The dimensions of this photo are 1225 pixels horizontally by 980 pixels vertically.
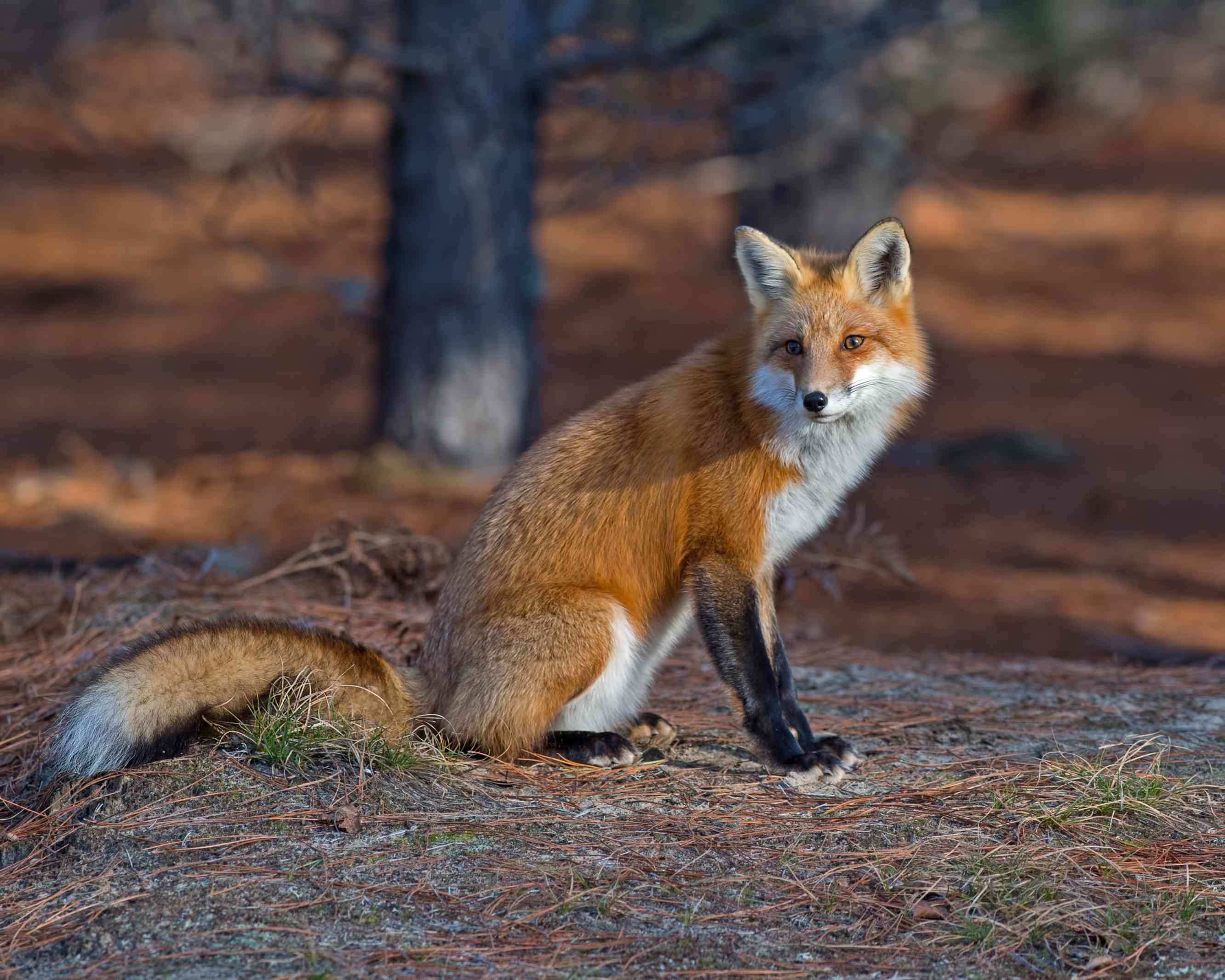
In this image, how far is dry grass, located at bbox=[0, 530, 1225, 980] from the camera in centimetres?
313

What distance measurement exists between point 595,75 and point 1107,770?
21.9ft

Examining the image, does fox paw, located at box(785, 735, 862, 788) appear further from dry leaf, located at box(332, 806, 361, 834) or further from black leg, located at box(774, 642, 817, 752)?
dry leaf, located at box(332, 806, 361, 834)

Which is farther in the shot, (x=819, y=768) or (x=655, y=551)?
(x=655, y=551)

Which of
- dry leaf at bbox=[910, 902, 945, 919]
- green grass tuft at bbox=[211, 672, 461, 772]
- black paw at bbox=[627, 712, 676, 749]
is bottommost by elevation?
black paw at bbox=[627, 712, 676, 749]

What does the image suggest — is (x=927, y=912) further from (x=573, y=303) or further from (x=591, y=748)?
(x=573, y=303)

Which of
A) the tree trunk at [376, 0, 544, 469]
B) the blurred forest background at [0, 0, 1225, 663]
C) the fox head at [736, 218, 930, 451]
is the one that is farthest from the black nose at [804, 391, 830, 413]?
the tree trunk at [376, 0, 544, 469]

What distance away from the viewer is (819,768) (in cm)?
415

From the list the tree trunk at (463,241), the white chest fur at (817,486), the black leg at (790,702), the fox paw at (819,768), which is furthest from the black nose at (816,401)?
the tree trunk at (463,241)

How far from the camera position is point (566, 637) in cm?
416

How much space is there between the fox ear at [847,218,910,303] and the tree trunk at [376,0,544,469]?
5.17 m

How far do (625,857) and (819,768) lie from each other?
851 mm

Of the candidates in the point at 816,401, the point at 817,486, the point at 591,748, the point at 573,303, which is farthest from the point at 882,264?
the point at 573,303

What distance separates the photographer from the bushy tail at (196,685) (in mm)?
3754

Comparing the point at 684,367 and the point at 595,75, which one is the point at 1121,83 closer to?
the point at 595,75
